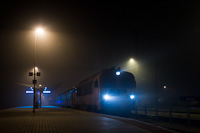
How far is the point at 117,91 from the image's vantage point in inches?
914

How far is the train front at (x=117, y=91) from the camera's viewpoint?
22.3 m

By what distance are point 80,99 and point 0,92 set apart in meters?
35.2

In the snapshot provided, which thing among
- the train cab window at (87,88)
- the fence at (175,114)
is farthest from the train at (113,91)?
the fence at (175,114)

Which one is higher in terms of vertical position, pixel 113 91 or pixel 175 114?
pixel 113 91

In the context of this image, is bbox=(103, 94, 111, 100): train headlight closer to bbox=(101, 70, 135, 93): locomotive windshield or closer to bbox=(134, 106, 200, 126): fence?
bbox=(101, 70, 135, 93): locomotive windshield

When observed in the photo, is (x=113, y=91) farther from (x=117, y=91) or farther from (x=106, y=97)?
(x=106, y=97)

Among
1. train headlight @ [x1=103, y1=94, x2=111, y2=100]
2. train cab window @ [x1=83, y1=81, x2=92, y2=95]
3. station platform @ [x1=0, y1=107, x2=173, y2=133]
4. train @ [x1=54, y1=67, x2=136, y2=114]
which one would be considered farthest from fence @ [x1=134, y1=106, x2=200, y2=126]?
Answer: train cab window @ [x1=83, y1=81, x2=92, y2=95]

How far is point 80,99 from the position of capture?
33.1 meters

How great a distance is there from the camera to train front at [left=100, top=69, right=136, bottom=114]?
22.3 meters

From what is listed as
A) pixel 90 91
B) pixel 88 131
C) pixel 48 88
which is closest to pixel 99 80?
pixel 90 91

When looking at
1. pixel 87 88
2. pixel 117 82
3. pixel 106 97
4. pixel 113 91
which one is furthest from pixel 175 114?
pixel 87 88

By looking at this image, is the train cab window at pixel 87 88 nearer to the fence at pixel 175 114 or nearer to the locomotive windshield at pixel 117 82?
the locomotive windshield at pixel 117 82

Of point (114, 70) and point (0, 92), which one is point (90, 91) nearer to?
point (114, 70)

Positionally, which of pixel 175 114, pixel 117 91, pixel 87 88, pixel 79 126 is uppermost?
pixel 87 88
